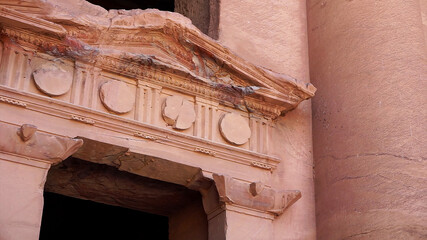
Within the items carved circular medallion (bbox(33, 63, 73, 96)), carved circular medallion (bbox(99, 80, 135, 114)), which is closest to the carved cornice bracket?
carved circular medallion (bbox(99, 80, 135, 114))

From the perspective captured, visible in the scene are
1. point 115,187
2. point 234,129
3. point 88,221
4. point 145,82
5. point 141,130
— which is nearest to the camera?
point 141,130

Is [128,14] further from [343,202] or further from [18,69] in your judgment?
[343,202]

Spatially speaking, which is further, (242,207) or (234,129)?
(234,129)

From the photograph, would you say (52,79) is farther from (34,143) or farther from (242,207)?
(242,207)

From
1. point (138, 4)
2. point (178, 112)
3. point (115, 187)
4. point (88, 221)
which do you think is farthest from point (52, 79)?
point (138, 4)

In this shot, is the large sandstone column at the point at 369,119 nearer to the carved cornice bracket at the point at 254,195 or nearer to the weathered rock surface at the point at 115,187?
the carved cornice bracket at the point at 254,195

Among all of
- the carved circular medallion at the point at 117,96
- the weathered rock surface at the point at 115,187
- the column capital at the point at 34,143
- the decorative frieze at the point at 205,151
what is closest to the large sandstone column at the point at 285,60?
the decorative frieze at the point at 205,151

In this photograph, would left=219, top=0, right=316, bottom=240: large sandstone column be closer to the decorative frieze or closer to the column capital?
the decorative frieze

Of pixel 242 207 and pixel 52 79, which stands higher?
pixel 52 79

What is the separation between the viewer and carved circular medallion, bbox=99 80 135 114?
20.9 ft

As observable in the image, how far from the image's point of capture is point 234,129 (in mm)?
6949

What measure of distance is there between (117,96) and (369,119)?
85.1 inches

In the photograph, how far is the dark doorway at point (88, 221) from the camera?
30.6 feet

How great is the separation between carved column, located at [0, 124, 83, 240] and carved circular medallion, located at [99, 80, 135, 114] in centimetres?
48
